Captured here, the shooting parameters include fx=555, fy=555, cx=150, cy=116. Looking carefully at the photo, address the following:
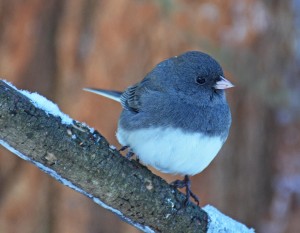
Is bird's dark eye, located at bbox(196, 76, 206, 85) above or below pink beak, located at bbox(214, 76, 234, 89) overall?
below

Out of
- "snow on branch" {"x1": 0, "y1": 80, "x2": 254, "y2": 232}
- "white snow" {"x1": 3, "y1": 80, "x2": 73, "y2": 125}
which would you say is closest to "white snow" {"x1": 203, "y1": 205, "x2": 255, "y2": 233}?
"snow on branch" {"x1": 0, "y1": 80, "x2": 254, "y2": 232}

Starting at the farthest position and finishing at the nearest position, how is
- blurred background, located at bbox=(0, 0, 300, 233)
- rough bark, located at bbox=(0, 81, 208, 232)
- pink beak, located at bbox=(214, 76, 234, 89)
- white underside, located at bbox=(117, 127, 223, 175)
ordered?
blurred background, located at bbox=(0, 0, 300, 233)
pink beak, located at bbox=(214, 76, 234, 89)
white underside, located at bbox=(117, 127, 223, 175)
rough bark, located at bbox=(0, 81, 208, 232)

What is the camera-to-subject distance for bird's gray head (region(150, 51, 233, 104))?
2270 millimetres

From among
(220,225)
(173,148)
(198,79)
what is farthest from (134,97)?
(220,225)

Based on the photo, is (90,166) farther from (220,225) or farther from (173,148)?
(220,225)

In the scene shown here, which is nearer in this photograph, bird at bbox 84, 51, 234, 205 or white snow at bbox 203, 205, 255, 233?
white snow at bbox 203, 205, 255, 233

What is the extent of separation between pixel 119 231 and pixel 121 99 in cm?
99

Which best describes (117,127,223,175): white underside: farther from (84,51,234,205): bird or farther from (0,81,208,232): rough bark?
(0,81,208,232): rough bark

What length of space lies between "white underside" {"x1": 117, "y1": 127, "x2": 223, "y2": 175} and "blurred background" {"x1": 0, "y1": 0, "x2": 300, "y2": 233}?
3.26 feet

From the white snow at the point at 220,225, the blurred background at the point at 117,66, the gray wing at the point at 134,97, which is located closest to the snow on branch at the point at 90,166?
the white snow at the point at 220,225

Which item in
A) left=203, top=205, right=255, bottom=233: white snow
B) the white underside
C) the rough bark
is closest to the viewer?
the rough bark

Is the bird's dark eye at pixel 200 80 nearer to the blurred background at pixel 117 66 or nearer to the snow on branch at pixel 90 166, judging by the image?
the snow on branch at pixel 90 166

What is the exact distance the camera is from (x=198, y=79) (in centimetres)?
230

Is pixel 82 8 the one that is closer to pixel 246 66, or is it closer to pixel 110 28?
pixel 110 28
